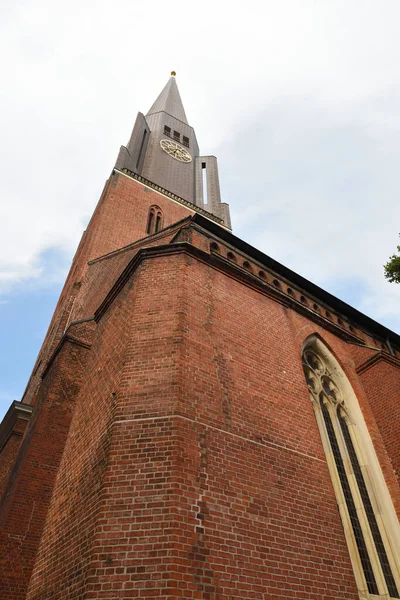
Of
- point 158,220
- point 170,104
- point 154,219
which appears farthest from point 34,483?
point 170,104

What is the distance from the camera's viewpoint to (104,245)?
48.6 feet

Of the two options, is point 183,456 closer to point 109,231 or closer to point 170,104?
point 109,231

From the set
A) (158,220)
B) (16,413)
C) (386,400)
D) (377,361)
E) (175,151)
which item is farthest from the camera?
(175,151)

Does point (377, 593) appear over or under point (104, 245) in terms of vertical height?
under

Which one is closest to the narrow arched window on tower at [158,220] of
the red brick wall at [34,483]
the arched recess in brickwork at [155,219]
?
the arched recess in brickwork at [155,219]

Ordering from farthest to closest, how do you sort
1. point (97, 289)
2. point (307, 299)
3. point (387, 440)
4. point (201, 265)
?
point (97, 289)
point (307, 299)
point (387, 440)
point (201, 265)

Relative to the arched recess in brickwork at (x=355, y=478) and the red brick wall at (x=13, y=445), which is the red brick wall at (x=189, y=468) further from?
the red brick wall at (x=13, y=445)

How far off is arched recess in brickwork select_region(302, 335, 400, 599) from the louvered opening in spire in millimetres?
28861

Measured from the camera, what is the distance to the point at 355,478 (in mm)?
7516

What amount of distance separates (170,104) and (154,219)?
775 inches

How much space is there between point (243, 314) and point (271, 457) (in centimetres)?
270

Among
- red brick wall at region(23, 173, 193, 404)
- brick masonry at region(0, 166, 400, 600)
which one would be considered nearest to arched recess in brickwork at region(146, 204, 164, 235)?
red brick wall at region(23, 173, 193, 404)

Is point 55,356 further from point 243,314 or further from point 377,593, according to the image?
point 377,593

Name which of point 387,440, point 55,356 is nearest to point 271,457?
point 387,440
